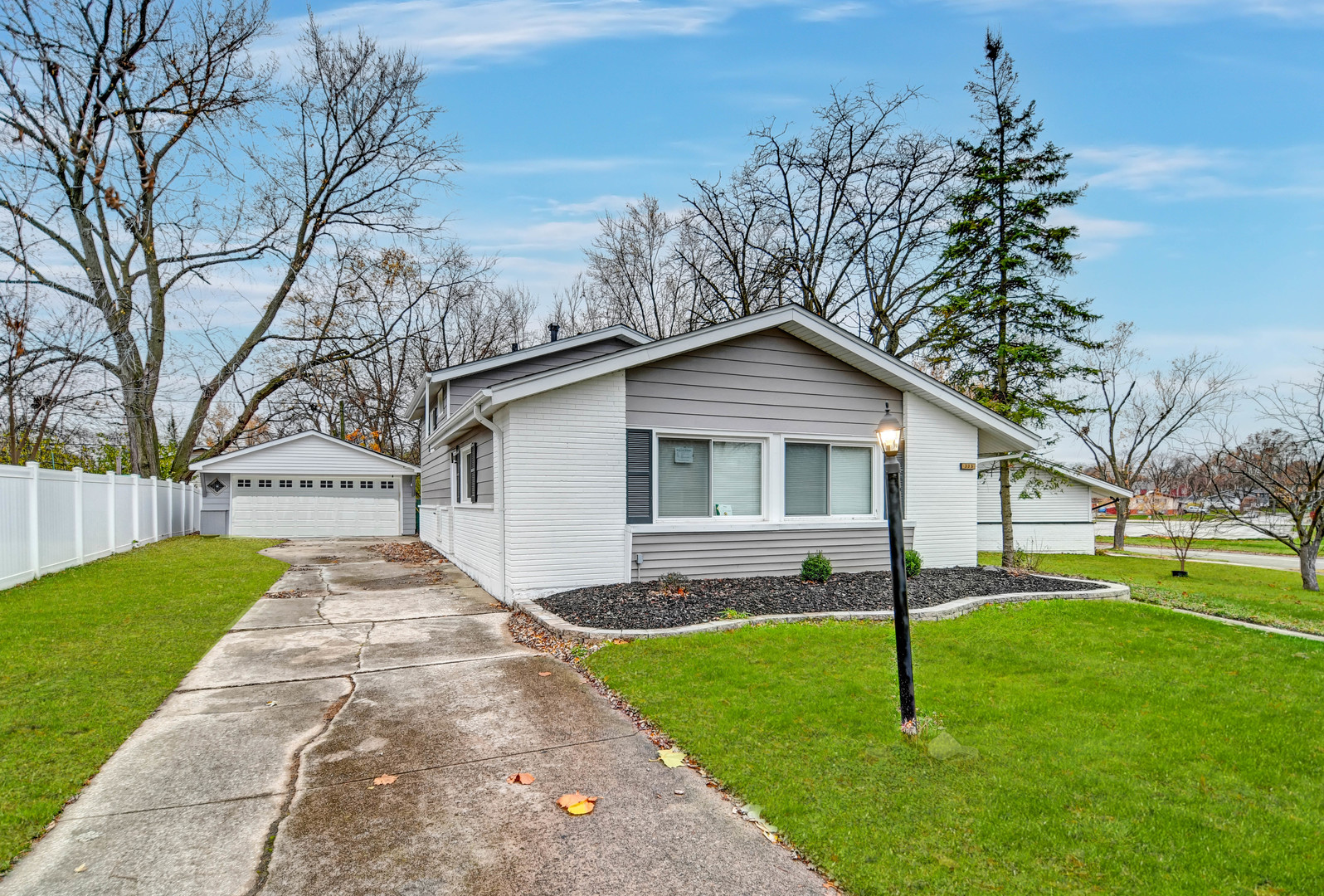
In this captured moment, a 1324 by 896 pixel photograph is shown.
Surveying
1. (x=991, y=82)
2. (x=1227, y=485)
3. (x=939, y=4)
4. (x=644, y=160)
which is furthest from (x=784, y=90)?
(x=1227, y=485)

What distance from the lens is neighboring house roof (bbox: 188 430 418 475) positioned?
22516mm

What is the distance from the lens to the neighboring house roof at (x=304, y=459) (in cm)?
2252

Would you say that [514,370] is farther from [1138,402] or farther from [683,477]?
[1138,402]

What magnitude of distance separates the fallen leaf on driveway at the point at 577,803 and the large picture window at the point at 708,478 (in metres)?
5.70

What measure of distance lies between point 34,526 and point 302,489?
14.1 metres

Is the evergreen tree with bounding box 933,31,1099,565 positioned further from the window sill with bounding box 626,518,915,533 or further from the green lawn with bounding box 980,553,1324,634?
the window sill with bounding box 626,518,915,533

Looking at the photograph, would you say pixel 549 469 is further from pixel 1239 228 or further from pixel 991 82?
pixel 1239 228

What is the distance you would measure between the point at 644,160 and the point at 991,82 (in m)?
8.08

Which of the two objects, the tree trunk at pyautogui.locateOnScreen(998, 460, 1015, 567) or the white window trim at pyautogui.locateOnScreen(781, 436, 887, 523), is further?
the tree trunk at pyautogui.locateOnScreen(998, 460, 1015, 567)

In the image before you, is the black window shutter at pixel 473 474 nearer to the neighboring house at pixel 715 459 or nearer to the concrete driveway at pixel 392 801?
the neighboring house at pixel 715 459

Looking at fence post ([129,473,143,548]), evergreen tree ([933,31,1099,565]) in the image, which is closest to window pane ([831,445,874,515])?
evergreen tree ([933,31,1099,565])

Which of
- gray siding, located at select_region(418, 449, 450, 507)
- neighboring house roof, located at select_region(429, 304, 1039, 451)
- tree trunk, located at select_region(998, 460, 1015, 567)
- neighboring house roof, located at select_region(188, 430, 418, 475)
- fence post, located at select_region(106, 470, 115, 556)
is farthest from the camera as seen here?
neighboring house roof, located at select_region(188, 430, 418, 475)

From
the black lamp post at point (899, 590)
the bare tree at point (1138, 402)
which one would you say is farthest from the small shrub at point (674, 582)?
the bare tree at point (1138, 402)

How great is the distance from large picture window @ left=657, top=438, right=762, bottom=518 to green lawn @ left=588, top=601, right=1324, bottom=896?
2778 mm
